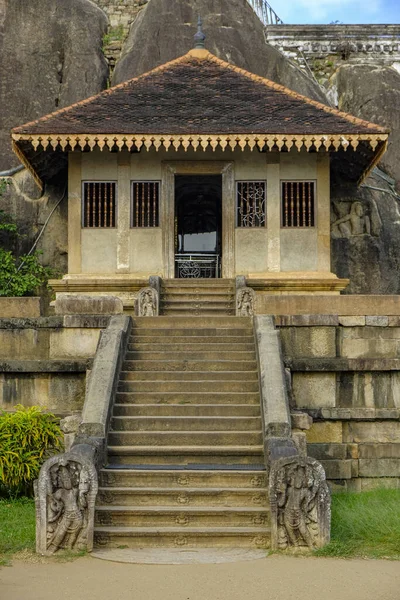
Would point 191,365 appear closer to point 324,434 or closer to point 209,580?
point 324,434

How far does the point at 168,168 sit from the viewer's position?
15.8 m

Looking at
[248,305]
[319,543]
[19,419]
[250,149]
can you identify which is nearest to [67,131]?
[250,149]

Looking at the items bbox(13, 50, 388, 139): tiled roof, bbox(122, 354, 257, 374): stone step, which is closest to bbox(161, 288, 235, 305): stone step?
bbox(13, 50, 388, 139): tiled roof

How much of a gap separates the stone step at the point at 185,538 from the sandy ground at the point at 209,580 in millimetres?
400

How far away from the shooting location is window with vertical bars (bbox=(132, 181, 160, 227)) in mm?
15719

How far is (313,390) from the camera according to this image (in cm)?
1052

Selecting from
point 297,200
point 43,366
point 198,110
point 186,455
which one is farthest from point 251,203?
point 186,455

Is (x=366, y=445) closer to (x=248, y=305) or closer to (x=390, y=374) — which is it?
(x=390, y=374)

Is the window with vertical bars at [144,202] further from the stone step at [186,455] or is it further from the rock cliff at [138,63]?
the stone step at [186,455]

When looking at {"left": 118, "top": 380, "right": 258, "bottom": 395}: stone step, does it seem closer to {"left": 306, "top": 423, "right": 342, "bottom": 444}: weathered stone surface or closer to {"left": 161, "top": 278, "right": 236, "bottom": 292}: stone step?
{"left": 306, "top": 423, "right": 342, "bottom": 444}: weathered stone surface

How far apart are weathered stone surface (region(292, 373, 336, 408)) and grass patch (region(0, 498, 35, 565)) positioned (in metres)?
3.55

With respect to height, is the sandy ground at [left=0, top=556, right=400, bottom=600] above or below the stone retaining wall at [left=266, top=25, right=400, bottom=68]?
below

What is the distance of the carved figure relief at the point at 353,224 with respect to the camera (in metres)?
18.0

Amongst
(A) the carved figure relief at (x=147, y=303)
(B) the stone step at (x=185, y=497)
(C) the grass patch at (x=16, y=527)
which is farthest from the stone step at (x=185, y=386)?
(A) the carved figure relief at (x=147, y=303)
